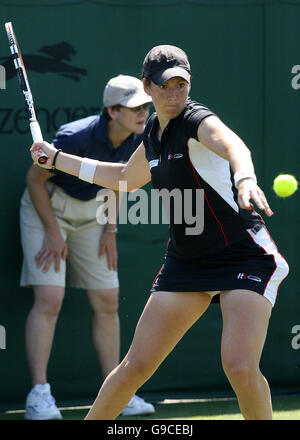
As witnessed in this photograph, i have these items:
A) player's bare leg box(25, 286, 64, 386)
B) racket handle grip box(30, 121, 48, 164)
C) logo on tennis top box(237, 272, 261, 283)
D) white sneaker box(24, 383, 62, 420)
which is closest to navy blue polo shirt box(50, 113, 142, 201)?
player's bare leg box(25, 286, 64, 386)

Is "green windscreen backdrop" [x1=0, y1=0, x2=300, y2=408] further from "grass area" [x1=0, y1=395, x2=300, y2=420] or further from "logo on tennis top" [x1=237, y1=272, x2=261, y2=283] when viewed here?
"logo on tennis top" [x1=237, y1=272, x2=261, y2=283]

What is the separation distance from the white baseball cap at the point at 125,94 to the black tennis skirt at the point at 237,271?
152cm

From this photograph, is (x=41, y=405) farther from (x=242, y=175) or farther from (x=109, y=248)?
(x=242, y=175)

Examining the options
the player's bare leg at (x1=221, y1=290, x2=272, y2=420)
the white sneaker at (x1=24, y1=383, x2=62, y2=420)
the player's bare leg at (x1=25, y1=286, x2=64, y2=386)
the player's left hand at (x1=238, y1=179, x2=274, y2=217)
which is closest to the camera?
the player's left hand at (x1=238, y1=179, x2=274, y2=217)

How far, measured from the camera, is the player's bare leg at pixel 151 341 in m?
3.25

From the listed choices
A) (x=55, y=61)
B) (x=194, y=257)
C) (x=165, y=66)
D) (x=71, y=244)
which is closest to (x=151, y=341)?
(x=194, y=257)

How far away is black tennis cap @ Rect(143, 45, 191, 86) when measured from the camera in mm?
3217

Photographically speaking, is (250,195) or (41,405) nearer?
(250,195)

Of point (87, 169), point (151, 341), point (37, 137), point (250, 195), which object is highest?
point (37, 137)

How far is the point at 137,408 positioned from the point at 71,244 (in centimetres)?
100

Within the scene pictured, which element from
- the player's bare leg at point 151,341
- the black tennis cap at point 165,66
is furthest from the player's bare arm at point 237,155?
the player's bare leg at point 151,341

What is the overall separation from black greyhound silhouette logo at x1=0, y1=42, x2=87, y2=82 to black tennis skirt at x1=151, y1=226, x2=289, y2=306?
204 cm

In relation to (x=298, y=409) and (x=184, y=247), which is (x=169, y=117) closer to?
(x=184, y=247)

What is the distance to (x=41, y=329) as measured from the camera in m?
4.68
